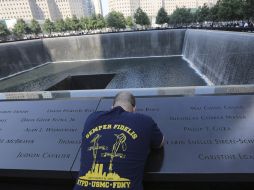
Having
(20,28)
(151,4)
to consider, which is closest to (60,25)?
(20,28)

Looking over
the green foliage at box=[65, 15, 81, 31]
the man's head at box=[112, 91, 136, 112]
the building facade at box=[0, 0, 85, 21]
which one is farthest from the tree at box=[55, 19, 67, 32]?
the man's head at box=[112, 91, 136, 112]

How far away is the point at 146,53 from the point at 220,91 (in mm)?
21417

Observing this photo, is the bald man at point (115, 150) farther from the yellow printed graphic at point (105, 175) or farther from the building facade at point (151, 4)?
the building facade at point (151, 4)

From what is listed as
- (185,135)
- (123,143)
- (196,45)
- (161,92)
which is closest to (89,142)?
(123,143)

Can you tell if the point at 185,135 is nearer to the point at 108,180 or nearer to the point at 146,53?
the point at 108,180

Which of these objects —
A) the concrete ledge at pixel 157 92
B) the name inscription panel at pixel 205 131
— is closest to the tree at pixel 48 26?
the concrete ledge at pixel 157 92

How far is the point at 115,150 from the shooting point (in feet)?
5.58

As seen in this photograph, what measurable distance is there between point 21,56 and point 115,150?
22.4 metres

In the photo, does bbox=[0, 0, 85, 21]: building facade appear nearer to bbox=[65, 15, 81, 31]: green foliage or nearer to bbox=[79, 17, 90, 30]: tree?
bbox=[65, 15, 81, 31]: green foliage

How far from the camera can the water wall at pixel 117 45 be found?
23.2 meters

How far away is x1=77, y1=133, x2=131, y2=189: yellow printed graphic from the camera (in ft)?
5.30

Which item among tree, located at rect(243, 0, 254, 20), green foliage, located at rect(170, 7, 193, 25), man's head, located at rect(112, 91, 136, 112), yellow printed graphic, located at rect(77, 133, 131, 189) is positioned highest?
man's head, located at rect(112, 91, 136, 112)

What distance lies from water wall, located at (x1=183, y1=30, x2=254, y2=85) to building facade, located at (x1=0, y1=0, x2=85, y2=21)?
282ft

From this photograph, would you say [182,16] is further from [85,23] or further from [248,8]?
[248,8]
